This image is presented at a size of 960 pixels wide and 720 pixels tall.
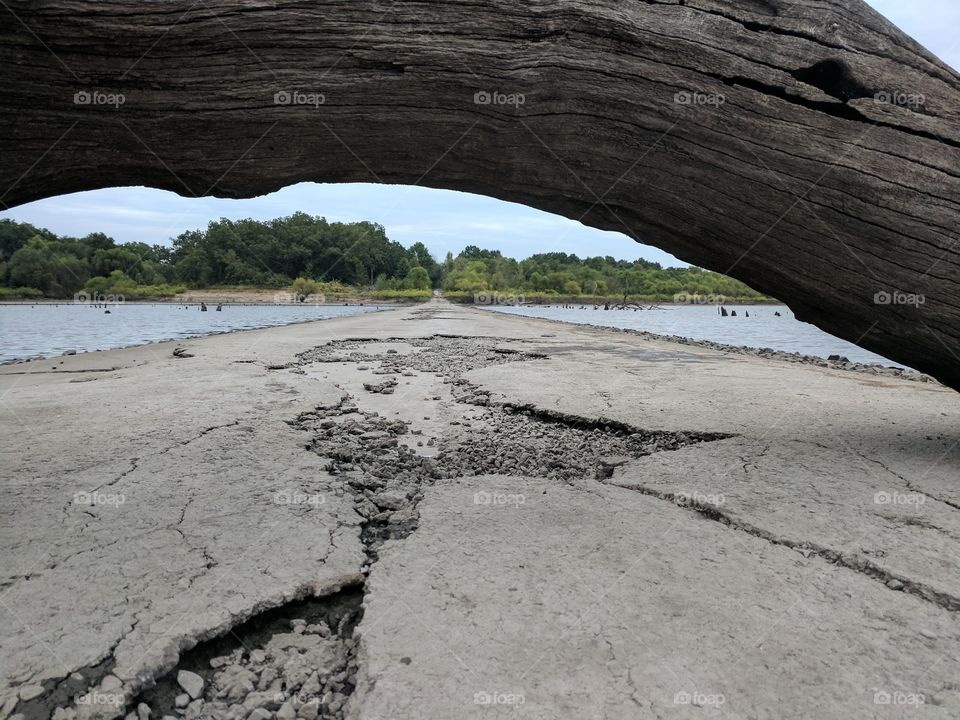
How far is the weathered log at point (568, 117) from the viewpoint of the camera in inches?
91.9

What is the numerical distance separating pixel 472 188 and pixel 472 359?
7.10 m

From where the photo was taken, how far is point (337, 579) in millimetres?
2160

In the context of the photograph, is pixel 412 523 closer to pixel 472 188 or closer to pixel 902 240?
pixel 472 188

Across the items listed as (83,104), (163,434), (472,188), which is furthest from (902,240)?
(163,434)
